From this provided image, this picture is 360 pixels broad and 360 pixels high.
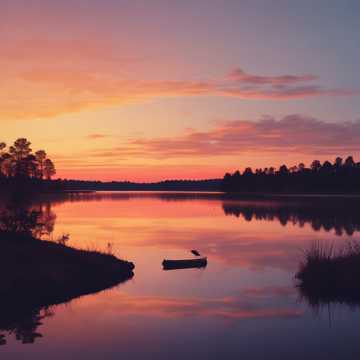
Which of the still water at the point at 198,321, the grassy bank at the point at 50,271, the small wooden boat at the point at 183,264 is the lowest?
the still water at the point at 198,321

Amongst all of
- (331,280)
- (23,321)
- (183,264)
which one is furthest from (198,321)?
(183,264)

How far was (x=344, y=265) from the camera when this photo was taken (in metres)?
25.5

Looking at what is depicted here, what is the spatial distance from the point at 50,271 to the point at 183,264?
11.5 m

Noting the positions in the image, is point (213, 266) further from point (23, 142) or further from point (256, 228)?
point (23, 142)

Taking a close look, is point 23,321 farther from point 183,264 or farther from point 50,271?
point 183,264

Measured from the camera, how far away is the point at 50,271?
81.3ft

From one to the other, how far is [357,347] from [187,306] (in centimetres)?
874

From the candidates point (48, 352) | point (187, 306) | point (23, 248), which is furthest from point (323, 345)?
point (23, 248)

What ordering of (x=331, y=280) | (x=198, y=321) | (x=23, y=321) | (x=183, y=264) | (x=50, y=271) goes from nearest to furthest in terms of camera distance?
(x=23, y=321), (x=198, y=321), (x=50, y=271), (x=331, y=280), (x=183, y=264)

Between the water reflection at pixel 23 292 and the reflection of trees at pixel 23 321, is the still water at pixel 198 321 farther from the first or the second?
the water reflection at pixel 23 292

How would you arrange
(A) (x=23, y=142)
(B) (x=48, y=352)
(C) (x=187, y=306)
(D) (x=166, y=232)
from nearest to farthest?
(B) (x=48, y=352), (C) (x=187, y=306), (D) (x=166, y=232), (A) (x=23, y=142)

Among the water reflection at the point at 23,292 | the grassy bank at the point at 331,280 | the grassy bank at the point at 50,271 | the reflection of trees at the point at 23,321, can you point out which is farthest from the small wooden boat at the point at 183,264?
the reflection of trees at the point at 23,321

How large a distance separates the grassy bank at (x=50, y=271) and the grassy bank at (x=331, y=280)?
11.1 m

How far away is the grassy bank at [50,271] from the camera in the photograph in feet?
74.2
